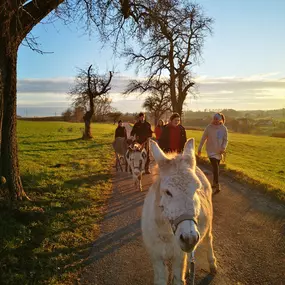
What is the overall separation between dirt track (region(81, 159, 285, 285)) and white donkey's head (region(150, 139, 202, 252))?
6.39 ft

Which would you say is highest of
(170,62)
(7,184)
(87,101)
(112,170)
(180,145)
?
(170,62)

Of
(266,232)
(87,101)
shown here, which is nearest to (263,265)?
(266,232)

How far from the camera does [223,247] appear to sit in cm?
533

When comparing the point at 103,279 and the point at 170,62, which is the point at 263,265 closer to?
the point at 103,279

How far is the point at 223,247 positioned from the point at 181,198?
318cm

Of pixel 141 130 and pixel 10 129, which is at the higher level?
pixel 10 129

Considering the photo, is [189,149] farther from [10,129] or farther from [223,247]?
[10,129]

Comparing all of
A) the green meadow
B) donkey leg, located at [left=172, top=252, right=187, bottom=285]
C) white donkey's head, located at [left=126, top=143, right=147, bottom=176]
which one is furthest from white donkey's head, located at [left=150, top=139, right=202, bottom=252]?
white donkey's head, located at [left=126, top=143, right=147, bottom=176]

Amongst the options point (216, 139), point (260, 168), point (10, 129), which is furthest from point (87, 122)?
point (10, 129)

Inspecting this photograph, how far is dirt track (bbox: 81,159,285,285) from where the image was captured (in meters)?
4.33

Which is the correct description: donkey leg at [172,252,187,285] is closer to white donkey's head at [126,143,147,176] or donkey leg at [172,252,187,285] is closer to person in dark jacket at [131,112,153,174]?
white donkey's head at [126,143,147,176]

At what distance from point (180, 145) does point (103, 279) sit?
4654 millimetres

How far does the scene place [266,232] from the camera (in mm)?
6062

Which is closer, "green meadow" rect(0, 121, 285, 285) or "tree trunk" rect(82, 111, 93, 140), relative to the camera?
"green meadow" rect(0, 121, 285, 285)
